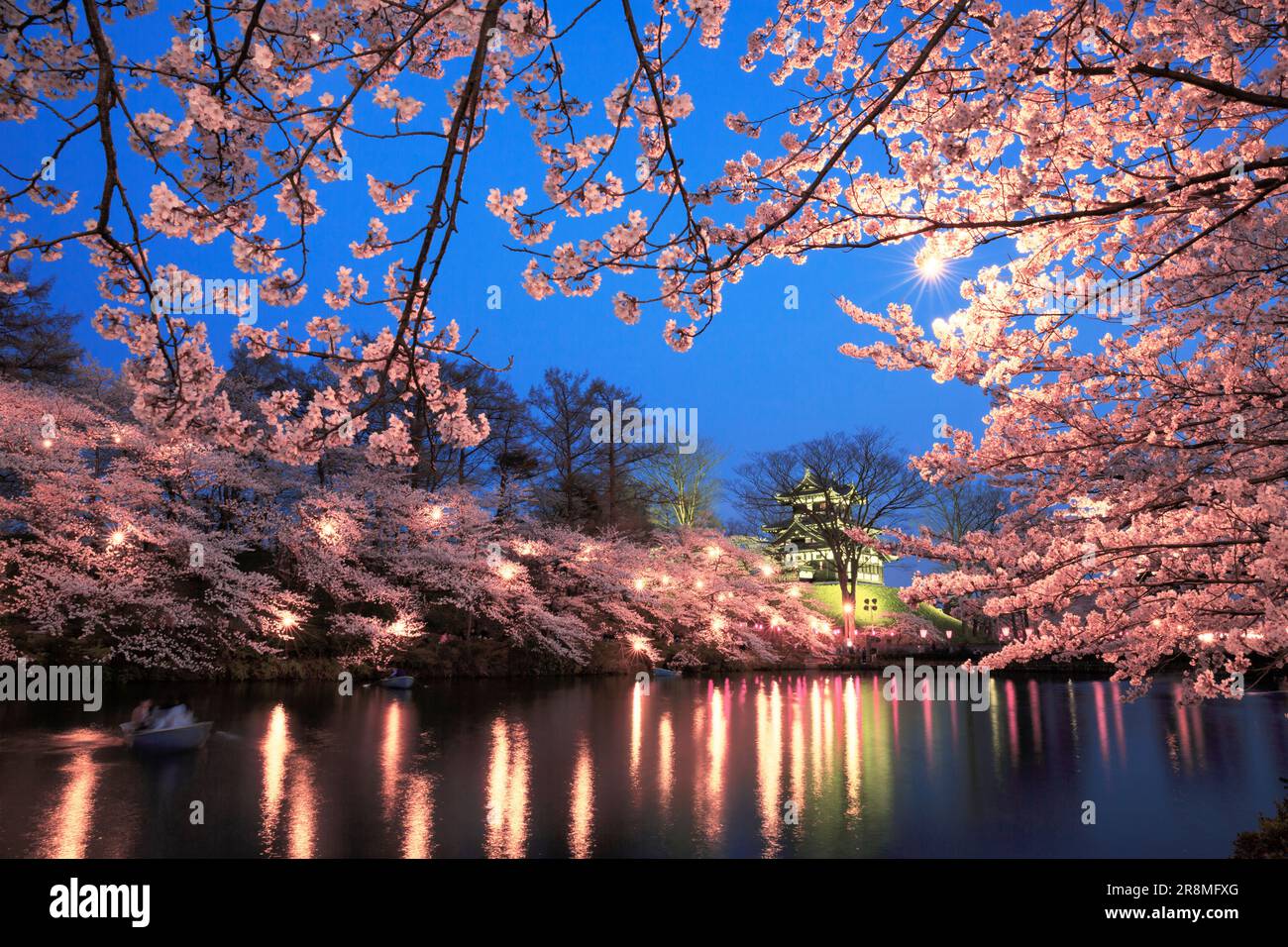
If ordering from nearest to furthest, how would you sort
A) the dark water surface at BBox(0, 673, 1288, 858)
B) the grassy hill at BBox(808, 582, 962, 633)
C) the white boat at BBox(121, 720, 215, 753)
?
the dark water surface at BBox(0, 673, 1288, 858) → the white boat at BBox(121, 720, 215, 753) → the grassy hill at BBox(808, 582, 962, 633)

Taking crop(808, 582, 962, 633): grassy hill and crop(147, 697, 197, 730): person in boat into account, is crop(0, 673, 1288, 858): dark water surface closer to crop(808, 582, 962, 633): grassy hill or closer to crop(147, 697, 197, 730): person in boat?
crop(147, 697, 197, 730): person in boat

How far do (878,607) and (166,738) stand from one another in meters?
34.2

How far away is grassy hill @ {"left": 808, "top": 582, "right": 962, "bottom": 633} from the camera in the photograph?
1465 inches

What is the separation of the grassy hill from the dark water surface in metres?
21.3

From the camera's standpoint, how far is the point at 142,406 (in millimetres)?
3920

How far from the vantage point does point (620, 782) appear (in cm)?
879

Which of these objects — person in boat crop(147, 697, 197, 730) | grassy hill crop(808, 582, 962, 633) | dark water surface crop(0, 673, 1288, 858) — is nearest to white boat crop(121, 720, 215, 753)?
person in boat crop(147, 697, 197, 730)

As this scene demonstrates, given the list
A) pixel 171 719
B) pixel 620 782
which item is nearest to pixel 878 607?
pixel 620 782

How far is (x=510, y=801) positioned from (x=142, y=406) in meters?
5.63

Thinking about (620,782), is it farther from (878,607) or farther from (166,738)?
(878,607)

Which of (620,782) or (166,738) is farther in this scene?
(166,738)
